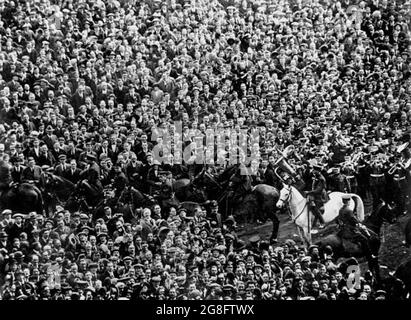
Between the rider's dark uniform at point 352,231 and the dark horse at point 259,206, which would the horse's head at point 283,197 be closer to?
the dark horse at point 259,206

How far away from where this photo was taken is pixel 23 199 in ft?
72.0

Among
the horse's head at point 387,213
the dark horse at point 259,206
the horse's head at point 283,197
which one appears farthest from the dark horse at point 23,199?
the horse's head at point 387,213

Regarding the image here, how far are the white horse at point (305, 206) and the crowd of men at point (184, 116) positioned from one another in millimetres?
267

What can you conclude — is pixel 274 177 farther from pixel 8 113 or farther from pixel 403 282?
pixel 8 113

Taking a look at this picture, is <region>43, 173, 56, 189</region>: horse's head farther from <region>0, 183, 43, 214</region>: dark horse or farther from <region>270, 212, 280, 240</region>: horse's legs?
<region>270, 212, 280, 240</region>: horse's legs

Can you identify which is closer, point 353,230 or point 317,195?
point 353,230

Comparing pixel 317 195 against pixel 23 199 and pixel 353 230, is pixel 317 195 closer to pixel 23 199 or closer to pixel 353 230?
pixel 353 230

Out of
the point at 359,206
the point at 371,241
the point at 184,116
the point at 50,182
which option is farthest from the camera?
the point at 184,116

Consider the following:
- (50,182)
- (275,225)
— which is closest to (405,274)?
(275,225)

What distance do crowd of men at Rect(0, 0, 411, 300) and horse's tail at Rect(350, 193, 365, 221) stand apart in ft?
0.60

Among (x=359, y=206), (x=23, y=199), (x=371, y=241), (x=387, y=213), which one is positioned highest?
(x=23, y=199)

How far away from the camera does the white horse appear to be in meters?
22.0

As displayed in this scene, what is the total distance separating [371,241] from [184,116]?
4882mm

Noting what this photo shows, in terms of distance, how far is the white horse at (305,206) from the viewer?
22.0 metres
